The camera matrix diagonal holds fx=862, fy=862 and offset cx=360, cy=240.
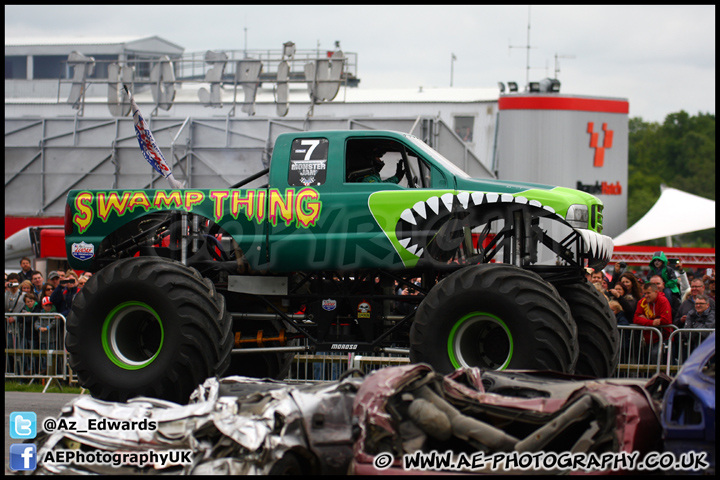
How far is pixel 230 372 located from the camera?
10.5 m

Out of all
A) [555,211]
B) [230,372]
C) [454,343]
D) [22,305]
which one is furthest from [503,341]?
[22,305]

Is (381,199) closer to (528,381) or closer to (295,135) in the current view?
(295,135)

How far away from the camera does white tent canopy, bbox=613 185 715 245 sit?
24.3 metres

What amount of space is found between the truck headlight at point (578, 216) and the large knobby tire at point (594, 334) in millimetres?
839

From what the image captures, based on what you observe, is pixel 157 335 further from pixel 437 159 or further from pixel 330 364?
pixel 330 364

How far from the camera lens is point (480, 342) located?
27.8 ft

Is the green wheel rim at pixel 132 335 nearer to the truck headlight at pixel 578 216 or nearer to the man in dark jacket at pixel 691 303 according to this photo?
the truck headlight at pixel 578 216

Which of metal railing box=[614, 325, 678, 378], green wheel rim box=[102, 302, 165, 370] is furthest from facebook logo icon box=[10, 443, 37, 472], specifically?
metal railing box=[614, 325, 678, 378]

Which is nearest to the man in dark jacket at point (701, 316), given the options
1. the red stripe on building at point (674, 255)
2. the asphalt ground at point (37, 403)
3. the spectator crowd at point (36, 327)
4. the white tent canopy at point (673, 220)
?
the asphalt ground at point (37, 403)

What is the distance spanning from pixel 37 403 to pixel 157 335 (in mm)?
2491

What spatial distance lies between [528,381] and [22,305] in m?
10.2

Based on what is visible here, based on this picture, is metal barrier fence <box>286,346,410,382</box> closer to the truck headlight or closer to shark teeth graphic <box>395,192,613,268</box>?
shark teeth graphic <box>395,192,613,268</box>

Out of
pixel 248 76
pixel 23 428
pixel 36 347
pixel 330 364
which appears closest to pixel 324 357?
pixel 330 364

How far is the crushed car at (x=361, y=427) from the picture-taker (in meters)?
5.66
